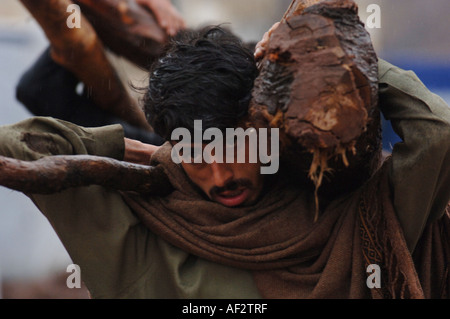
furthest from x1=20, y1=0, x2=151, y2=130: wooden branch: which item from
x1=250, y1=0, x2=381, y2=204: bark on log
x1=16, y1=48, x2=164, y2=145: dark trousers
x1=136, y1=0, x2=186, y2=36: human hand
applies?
x1=250, y1=0, x2=381, y2=204: bark on log

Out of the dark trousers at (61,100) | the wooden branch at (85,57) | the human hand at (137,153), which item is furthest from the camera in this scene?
the dark trousers at (61,100)

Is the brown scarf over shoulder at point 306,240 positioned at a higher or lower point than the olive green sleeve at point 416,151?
lower

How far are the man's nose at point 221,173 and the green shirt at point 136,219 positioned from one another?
10.3 inches

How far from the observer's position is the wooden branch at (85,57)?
11.9ft

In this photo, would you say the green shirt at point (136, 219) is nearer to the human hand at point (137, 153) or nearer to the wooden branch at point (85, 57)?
the human hand at point (137, 153)

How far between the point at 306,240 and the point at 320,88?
1.84 ft

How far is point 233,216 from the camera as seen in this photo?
211cm

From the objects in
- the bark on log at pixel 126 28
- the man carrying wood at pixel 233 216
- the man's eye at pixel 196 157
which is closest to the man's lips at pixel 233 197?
the man carrying wood at pixel 233 216

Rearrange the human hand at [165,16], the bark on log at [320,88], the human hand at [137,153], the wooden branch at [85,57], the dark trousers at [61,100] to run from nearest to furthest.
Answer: the bark on log at [320,88]
the human hand at [137,153]
the wooden branch at [85,57]
the dark trousers at [61,100]
the human hand at [165,16]

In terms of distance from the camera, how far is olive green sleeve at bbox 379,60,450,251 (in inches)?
73.7

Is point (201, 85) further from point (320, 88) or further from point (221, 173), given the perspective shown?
point (320, 88)

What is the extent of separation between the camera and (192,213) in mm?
2115
